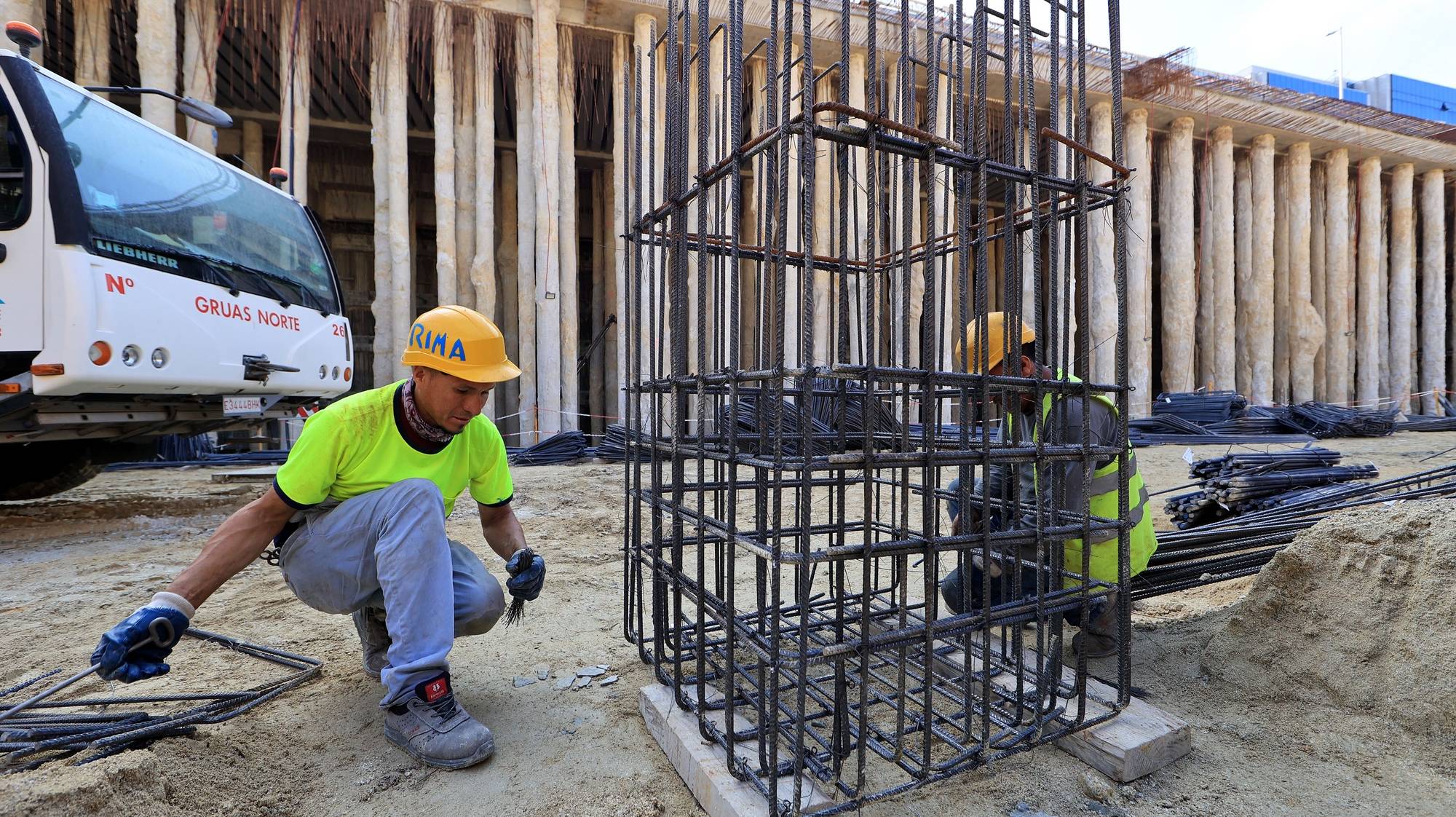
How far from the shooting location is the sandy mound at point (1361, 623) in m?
2.12

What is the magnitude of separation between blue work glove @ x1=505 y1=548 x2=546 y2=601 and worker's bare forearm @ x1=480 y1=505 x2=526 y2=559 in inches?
5.7

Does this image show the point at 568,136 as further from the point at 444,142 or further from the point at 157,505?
the point at 157,505

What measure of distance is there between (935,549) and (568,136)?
1059 centimetres

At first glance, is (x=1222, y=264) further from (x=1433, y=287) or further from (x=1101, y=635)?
(x=1101, y=635)

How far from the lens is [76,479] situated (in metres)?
5.59

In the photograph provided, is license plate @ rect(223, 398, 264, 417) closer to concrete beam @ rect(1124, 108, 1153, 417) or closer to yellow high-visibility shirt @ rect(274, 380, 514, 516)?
yellow high-visibility shirt @ rect(274, 380, 514, 516)

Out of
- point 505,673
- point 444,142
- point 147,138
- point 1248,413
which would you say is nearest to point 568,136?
point 444,142

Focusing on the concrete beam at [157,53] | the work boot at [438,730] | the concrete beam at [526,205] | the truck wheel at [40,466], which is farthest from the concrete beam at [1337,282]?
the concrete beam at [157,53]

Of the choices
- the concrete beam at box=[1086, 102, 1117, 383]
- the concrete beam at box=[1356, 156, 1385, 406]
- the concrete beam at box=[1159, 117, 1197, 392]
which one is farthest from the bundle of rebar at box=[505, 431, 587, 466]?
the concrete beam at box=[1356, 156, 1385, 406]

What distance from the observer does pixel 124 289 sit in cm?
403

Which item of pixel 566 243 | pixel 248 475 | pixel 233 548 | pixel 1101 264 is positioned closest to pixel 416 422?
pixel 233 548

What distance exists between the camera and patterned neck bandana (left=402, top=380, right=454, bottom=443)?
7.64 feet

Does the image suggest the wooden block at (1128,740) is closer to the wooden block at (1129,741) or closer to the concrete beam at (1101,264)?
the wooden block at (1129,741)

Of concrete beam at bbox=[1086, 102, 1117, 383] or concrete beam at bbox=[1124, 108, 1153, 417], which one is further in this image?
concrete beam at bbox=[1124, 108, 1153, 417]
